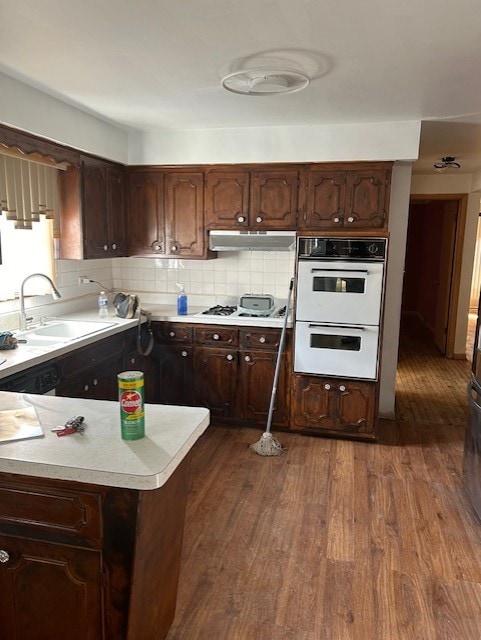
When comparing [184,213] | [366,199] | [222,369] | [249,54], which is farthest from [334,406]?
[249,54]

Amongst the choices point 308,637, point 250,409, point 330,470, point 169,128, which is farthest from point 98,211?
point 308,637

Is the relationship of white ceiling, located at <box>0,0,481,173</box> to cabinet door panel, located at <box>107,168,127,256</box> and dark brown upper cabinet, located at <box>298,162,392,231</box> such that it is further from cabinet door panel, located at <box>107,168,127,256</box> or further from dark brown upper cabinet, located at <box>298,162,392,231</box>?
cabinet door panel, located at <box>107,168,127,256</box>

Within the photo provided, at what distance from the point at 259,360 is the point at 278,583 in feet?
6.03

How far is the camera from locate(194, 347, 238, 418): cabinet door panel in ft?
12.7

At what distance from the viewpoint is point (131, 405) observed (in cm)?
143

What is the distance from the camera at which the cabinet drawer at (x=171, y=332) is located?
3.91 meters

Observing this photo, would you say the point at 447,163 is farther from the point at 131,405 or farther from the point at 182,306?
the point at 131,405

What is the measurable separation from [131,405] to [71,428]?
0.24m

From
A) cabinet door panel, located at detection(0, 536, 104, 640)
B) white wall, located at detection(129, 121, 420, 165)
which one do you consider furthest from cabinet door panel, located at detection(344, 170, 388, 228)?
cabinet door panel, located at detection(0, 536, 104, 640)

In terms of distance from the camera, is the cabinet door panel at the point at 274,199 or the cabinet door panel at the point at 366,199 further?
the cabinet door panel at the point at 274,199

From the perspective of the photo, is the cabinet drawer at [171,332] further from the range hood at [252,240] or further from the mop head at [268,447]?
the mop head at [268,447]

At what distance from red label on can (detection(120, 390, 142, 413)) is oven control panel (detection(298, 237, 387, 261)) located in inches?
94.7

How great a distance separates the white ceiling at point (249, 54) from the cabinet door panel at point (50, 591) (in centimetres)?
186

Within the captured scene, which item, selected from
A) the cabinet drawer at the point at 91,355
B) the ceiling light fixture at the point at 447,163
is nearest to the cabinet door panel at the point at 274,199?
the cabinet drawer at the point at 91,355
